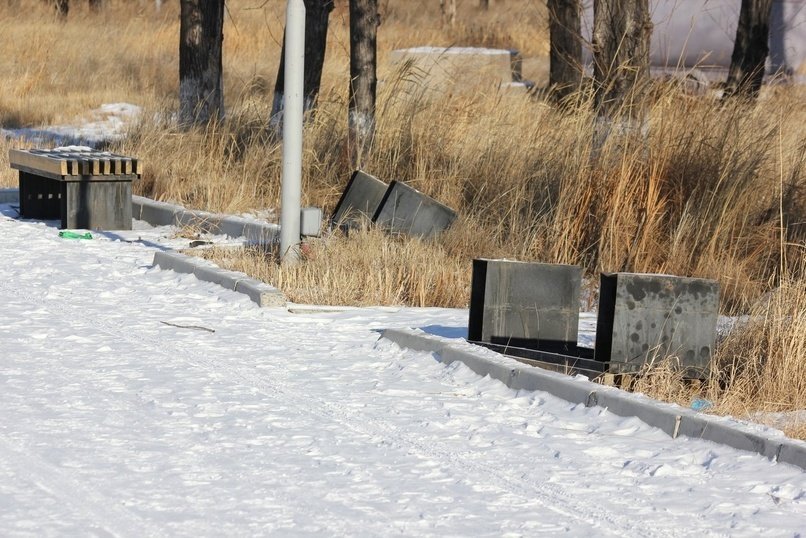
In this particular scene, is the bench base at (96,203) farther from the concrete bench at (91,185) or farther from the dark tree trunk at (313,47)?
the dark tree trunk at (313,47)

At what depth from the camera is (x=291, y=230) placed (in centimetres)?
869

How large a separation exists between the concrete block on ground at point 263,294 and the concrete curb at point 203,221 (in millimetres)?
1673

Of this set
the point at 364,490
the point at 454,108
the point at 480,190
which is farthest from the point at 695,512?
the point at 454,108

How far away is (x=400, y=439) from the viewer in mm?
5070

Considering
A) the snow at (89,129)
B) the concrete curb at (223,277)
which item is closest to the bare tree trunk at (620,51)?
the concrete curb at (223,277)

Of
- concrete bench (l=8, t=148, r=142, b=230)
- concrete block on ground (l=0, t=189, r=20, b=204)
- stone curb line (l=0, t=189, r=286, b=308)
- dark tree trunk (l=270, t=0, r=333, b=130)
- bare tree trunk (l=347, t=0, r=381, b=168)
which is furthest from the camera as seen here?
dark tree trunk (l=270, t=0, r=333, b=130)

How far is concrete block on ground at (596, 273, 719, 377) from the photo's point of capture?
6.29 metres

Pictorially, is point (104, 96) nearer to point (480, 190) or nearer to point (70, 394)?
point (480, 190)

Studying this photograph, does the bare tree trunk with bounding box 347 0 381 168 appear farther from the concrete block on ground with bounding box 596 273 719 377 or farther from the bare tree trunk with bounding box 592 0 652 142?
the concrete block on ground with bounding box 596 273 719 377

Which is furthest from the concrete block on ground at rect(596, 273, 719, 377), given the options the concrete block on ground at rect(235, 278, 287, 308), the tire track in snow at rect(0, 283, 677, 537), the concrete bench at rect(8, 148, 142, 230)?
the concrete bench at rect(8, 148, 142, 230)

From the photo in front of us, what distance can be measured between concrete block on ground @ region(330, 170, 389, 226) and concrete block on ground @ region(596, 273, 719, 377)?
4.07m

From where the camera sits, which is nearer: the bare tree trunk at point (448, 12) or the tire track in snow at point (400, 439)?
the tire track in snow at point (400, 439)

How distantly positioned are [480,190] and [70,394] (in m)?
5.69

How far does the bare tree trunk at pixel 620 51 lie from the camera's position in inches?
400
